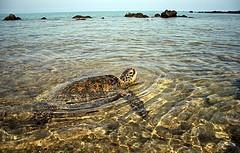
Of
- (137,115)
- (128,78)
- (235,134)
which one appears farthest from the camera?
(128,78)

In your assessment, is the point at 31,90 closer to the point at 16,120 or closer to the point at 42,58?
the point at 16,120

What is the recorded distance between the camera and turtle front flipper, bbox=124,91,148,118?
729cm

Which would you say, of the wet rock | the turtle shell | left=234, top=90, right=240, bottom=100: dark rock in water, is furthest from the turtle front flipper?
left=234, top=90, right=240, bottom=100: dark rock in water

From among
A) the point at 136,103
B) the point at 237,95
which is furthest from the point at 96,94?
the point at 237,95

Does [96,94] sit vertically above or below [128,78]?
below

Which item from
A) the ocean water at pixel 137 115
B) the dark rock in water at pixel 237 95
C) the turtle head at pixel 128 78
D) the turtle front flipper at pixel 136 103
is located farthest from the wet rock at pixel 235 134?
the turtle head at pixel 128 78

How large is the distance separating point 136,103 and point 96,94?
1540mm

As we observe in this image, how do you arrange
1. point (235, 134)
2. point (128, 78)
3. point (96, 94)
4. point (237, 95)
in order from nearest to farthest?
point (235, 134) < point (237, 95) < point (96, 94) < point (128, 78)

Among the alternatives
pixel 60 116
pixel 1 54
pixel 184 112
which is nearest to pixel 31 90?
pixel 60 116

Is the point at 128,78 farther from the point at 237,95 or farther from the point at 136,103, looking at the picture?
the point at 237,95

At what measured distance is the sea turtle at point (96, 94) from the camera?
7848 millimetres

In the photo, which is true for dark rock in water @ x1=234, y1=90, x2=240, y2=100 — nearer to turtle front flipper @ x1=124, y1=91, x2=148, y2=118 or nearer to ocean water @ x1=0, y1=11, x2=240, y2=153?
ocean water @ x1=0, y1=11, x2=240, y2=153

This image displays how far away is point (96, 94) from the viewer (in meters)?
8.53

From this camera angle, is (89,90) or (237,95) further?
(89,90)
